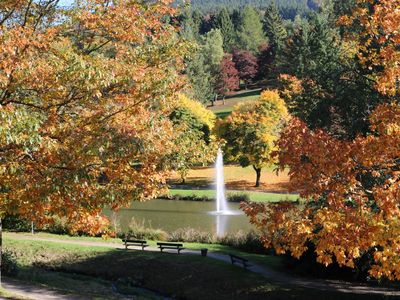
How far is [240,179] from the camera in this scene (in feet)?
229

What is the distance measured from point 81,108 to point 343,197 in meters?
7.13

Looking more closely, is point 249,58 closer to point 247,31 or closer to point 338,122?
point 247,31

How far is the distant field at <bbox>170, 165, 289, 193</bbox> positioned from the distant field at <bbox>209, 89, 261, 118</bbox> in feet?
95.8

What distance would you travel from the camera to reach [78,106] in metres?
13.6

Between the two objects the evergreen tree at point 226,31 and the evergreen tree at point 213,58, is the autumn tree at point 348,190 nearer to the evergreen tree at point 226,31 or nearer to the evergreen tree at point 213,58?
the evergreen tree at point 213,58

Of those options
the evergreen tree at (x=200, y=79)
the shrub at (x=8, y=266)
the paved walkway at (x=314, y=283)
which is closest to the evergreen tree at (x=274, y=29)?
the evergreen tree at (x=200, y=79)

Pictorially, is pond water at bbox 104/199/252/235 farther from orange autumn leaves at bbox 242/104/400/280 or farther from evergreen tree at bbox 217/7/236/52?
evergreen tree at bbox 217/7/236/52

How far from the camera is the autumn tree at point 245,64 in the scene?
397ft

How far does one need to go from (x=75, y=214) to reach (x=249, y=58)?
363ft

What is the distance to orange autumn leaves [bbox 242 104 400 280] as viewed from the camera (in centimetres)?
1027

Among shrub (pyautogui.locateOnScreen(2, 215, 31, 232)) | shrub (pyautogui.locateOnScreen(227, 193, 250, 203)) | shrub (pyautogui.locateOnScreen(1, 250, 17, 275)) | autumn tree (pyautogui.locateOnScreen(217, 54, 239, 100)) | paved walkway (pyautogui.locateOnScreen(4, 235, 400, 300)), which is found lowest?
paved walkway (pyautogui.locateOnScreen(4, 235, 400, 300))

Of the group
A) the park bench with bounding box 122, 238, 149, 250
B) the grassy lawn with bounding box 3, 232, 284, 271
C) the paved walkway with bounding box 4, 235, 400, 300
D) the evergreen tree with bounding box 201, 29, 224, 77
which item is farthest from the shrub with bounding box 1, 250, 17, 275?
the evergreen tree with bounding box 201, 29, 224, 77

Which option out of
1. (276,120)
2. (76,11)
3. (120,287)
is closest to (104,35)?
(76,11)

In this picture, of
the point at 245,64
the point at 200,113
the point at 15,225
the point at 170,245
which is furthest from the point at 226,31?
the point at 170,245
